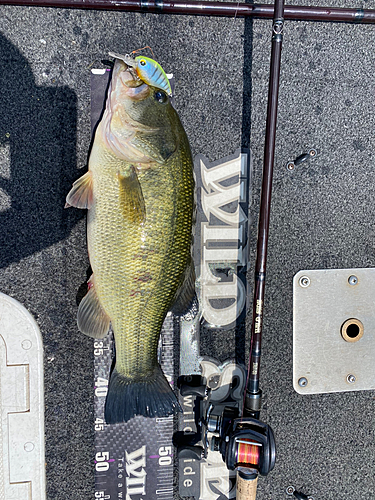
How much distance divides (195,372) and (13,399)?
0.78 metres

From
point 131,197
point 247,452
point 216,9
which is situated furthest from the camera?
point 216,9

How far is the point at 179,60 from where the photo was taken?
1.57 m

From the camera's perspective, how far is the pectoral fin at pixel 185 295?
138 centimetres

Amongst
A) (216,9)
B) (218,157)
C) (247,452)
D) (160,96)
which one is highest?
(216,9)

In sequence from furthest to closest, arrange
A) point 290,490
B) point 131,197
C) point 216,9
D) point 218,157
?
1. point 290,490
2. point 218,157
3. point 216,9
4. point 131,197

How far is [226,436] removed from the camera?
4.56ft

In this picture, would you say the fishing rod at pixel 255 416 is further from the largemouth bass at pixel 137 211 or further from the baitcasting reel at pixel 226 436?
the largemouth bass at pixel 137 211

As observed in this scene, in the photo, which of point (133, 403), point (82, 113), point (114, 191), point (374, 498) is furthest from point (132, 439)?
point (82, 113)

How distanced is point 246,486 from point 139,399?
1.79ft

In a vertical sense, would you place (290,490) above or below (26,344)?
below

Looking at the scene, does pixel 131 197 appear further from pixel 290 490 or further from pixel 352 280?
pixel 290 490

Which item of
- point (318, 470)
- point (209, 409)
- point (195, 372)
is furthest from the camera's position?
point (318, 470)

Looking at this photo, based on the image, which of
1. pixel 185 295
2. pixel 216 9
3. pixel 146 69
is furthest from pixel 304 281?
pixel 216 9

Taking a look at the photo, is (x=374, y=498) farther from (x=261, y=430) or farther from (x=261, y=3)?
(x=261, y=3)
